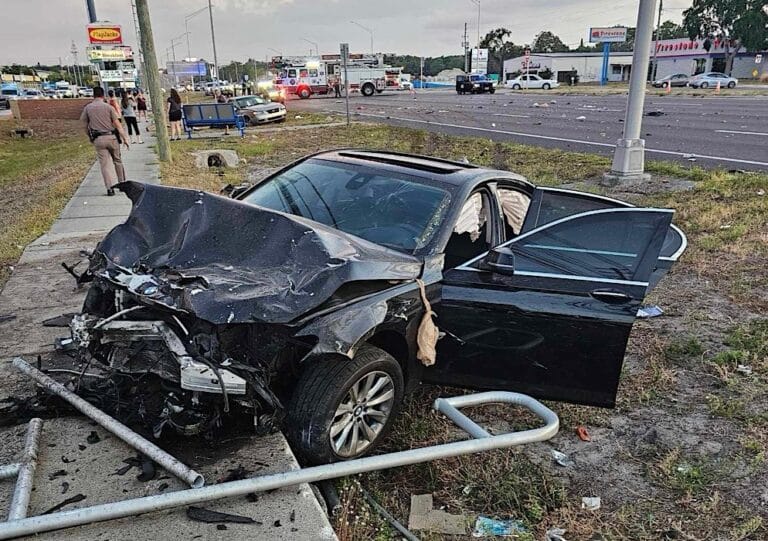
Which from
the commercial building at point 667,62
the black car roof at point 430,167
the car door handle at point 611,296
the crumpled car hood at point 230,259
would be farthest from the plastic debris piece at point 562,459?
the commercial building at point 667,62

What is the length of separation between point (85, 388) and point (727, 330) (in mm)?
4848

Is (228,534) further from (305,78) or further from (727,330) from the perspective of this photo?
(305,78)

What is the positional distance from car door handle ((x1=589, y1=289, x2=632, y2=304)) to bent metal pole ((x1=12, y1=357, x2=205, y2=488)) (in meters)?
2.35

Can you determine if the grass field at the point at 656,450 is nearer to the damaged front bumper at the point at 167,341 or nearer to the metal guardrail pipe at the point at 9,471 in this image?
the damaged front bumper at the point at 167,341

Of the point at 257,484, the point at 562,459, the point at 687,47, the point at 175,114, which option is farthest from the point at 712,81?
the point at 257,484

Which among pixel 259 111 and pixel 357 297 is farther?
pixel 259 111

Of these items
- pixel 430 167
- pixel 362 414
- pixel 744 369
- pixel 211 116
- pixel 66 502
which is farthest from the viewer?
pixel 211 116

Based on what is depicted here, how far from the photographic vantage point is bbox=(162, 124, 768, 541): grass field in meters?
3.06

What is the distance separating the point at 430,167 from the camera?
171 inches

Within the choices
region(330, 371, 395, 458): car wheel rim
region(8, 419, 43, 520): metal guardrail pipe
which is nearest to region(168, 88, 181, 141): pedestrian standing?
region(8, 419, 43, 520): metal guardrail pipe

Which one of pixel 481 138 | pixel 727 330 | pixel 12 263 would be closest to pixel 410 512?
pixel 727 330

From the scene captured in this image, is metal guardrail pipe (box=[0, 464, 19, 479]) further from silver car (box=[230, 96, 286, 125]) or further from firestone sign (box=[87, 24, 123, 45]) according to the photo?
firestone sign (box=[87, 24, 123, 45])

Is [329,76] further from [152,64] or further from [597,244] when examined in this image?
[597,244]

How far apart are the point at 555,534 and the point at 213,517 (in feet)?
5.27
